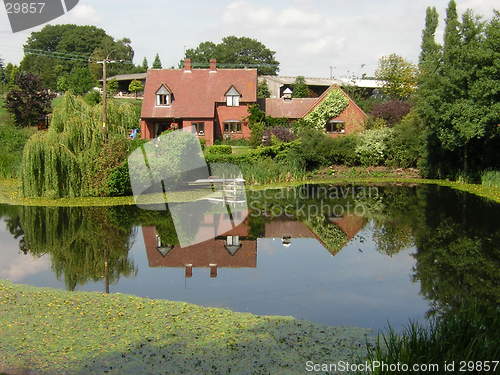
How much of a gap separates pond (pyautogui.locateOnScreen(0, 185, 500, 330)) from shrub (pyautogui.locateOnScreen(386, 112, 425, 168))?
11.0 metres

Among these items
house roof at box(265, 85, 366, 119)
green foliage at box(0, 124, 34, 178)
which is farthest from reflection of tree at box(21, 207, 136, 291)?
house roof at box(265, 85, 366, 119)

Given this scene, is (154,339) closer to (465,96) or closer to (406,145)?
(465,96)

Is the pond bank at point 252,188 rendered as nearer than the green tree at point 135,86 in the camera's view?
Yes

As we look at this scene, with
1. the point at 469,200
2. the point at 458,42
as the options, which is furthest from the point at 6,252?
the point at 458,42

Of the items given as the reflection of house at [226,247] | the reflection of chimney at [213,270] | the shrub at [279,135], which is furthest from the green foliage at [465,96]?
the reflection of chimney at [213,270]

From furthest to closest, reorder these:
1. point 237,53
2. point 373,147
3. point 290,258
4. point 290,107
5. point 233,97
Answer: point 237,53, point 290,107, point 233,97, point 373,147, point 290,258

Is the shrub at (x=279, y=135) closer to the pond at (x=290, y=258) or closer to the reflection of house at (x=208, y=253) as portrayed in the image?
the pond at (x=290, y=258)

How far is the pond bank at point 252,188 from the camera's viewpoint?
78.1 ft

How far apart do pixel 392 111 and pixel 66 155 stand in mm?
27234

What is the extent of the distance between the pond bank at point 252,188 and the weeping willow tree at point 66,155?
2.03 feet

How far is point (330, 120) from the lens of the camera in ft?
152

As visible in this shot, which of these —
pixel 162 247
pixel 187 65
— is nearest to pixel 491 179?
pixel 162 247

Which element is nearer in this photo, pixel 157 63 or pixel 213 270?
pixel 213 270

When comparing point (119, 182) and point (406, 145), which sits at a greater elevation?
point (406, 145)
